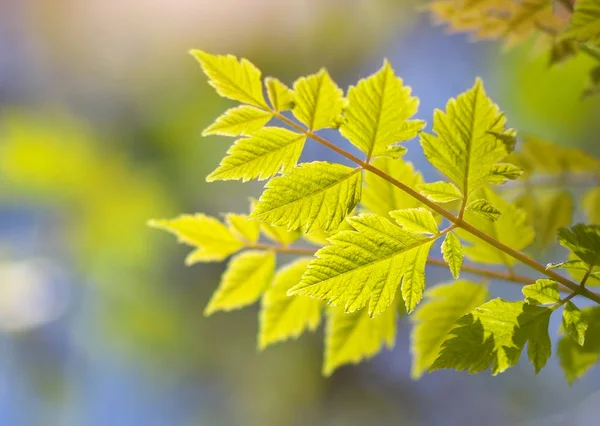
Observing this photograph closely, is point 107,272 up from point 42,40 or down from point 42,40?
down

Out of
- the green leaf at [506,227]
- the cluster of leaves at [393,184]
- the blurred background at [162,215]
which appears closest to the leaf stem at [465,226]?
the cluster of leaves at [393,184]

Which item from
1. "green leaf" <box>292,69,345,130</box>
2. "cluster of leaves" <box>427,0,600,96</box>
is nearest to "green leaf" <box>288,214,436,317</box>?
"green leaf" <box>292,69,345,130</box>

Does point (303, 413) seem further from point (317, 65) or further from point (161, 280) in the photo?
point (317, 65)

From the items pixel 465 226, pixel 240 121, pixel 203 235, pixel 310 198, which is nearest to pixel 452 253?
pixel 465 226

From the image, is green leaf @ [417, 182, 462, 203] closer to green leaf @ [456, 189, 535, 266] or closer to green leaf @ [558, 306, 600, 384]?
green leaf @ [456, 189, 535, 266]

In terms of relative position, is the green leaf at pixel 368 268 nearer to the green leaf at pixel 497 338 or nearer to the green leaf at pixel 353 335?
the green leaf at pixel 497 338

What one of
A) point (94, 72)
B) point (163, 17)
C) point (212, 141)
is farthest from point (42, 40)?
point (212, 141)
